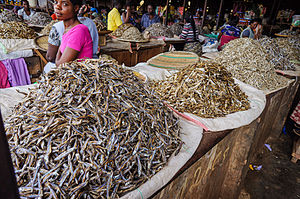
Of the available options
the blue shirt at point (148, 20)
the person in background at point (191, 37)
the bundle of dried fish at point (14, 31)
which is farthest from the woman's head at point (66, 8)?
the blue shirt at point (148, 20)

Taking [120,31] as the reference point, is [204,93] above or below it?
below

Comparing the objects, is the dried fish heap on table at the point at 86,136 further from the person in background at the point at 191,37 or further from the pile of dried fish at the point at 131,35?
the person in background at the point at 191,37

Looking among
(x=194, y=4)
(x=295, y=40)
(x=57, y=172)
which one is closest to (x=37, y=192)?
(x=57, y=172)

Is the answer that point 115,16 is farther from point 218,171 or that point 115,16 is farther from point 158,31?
point 218,171

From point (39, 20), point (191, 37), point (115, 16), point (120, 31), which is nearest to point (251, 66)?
point (191, 37)

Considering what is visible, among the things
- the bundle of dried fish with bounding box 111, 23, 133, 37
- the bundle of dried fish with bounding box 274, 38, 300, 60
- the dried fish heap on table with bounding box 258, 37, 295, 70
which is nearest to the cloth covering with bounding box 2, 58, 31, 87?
the bundle of dried fish with bounding box 111, 23, 133, 37

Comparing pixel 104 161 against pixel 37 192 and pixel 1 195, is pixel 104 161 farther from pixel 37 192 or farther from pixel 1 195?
pixel 1 195

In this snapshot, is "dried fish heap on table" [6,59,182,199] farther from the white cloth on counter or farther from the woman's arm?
the white cloth on counter

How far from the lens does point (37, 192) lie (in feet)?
2.98

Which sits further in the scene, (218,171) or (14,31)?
(14,31)

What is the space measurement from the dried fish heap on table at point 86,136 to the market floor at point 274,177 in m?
2.56

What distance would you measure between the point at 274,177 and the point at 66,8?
4.21 meters

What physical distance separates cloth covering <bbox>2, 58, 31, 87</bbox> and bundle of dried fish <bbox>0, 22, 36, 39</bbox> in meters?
0.59

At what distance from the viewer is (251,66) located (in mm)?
3266
